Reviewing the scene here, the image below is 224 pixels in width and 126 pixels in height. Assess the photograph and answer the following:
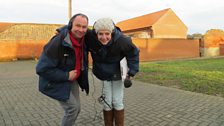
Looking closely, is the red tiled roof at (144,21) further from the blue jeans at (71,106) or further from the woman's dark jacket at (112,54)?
the blue jeans at (71,106)

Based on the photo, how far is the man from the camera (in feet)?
9.58

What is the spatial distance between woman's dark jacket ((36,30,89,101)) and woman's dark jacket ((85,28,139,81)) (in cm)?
40

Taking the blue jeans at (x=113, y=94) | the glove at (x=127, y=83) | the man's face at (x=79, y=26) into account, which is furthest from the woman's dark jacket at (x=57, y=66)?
the glove at (x=127, y=83)

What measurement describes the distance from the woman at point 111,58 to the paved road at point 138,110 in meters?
1.08

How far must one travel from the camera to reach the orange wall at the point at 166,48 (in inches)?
1049

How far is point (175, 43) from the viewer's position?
29.1 meters

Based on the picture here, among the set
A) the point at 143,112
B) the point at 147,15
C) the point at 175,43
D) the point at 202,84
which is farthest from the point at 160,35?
the point at 143,112

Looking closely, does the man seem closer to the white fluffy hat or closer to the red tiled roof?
the white fluffy hat

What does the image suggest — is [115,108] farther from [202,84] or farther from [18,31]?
[18,31]

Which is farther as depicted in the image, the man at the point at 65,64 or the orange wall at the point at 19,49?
the orange wall at the point at 19,49

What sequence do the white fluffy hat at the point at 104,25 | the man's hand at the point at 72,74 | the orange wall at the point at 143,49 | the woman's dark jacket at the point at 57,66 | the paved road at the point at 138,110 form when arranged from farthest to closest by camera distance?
the orange wall at the point at 143,49 < the paved road at the point at 138,110 < the white fluffy hat at the point at 104,25 < the man's hand at the point at 72,74 < the woman's dark jacket at the point at 57,66

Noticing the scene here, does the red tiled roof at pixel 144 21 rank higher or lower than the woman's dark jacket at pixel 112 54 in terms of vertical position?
higher

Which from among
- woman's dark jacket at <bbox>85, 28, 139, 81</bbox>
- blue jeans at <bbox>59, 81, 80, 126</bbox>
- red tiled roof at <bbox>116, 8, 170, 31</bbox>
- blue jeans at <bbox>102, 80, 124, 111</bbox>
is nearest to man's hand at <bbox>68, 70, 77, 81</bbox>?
blue jeans at <bbox>59, 81, 80, 126</bbox>

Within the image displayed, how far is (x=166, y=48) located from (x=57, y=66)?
26.3 meters
